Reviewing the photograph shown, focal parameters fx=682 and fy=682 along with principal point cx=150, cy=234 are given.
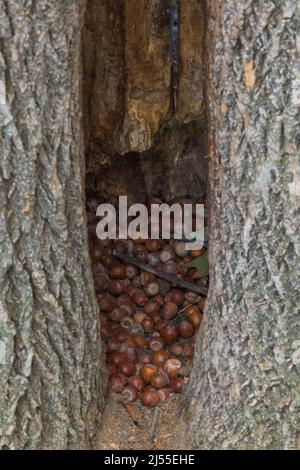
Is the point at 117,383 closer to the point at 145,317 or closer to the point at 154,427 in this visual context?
the point at 154,427

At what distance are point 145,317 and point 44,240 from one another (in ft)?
3.01

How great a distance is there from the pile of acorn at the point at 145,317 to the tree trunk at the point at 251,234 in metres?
0.27

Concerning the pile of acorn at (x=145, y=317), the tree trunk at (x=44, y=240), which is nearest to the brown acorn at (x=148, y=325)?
the pile of acorn at (x=145, y=317)

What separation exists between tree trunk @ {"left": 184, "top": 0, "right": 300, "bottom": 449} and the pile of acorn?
265 millimetres

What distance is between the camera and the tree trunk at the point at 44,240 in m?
1.76

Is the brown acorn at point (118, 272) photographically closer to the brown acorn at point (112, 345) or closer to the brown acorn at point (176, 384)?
the brown acorn at point (112, 345)

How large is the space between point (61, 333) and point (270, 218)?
2.38ft

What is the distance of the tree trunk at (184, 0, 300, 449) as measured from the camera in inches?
70.4

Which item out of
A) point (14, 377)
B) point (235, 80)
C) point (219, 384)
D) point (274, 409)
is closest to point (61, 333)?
point (14, 377)

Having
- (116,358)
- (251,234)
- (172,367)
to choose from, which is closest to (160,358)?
(172,367)

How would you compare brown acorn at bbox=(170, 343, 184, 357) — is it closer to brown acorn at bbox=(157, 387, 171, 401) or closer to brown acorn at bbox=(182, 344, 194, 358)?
brown acorn at bbox=(182, 344, 194, 358)

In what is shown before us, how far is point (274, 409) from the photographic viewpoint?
2100 millimetres

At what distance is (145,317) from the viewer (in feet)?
9.09

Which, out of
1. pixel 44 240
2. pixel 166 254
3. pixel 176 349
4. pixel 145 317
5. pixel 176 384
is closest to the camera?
pixel 44 240
